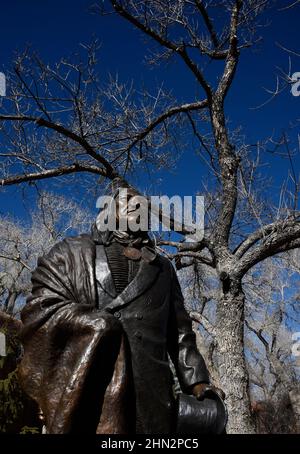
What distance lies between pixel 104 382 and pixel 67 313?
419mm

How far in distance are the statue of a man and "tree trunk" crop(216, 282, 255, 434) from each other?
5.56 m

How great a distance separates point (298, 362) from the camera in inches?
910

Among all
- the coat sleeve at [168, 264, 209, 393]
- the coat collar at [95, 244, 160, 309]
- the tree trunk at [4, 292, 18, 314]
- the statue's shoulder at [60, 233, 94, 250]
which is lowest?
the coat sleeve at [168, 264, 209, 393]

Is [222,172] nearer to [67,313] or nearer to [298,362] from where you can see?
[67,313]

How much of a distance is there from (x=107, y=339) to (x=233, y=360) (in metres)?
6.39

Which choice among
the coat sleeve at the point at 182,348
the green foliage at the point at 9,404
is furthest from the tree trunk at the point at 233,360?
the coat sleeve at the point at 182,348

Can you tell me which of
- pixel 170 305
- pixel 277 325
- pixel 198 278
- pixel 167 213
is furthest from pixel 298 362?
pixel 170 305

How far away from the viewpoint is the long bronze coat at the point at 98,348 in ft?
8.26

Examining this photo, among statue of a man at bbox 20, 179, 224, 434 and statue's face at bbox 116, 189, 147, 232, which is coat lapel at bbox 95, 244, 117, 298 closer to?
statue of a man at bbox 20, 179, 224, 434

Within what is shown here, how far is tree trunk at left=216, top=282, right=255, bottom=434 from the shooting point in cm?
812

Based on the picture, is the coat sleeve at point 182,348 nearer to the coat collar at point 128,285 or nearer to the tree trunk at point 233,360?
the coat collar at point 128,285

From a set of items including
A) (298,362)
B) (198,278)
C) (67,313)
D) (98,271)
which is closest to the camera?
(67,313)

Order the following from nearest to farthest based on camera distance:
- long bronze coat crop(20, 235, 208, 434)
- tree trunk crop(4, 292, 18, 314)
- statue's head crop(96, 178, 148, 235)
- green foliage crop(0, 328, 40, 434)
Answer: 1. long bronze coat crop(20, 235, 208, 434)
2. statue's head crop(96, 178, 148, 235)
3. green foliage crop(0, 328, 40, 434)
4. tree trunk crop(4, 292, 18, 314)

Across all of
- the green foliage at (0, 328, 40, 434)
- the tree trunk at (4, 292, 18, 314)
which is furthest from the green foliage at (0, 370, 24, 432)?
the tree trunk at (4, 292, 18, 314)
